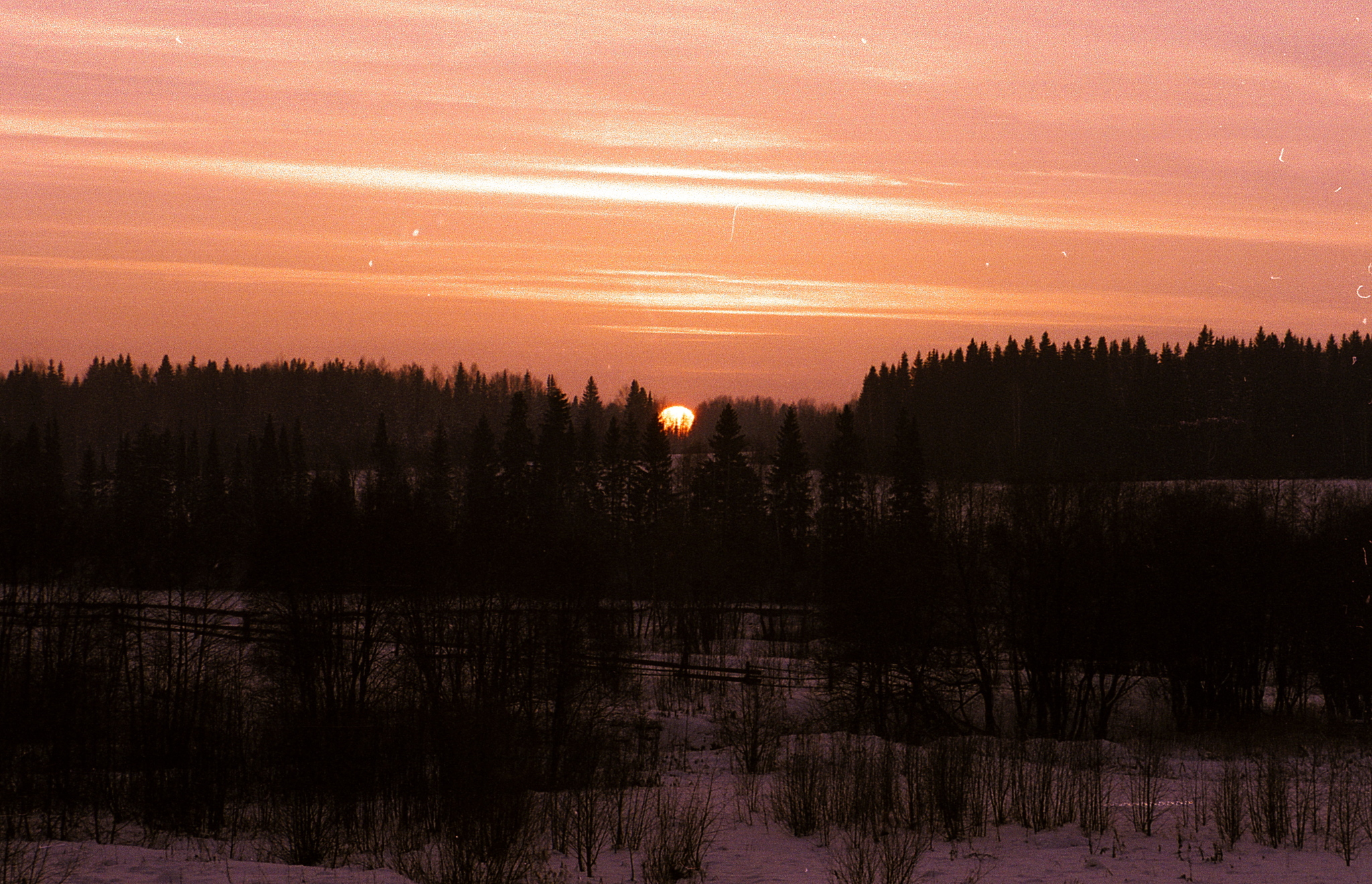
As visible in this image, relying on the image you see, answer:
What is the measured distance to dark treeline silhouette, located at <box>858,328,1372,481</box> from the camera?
374ft

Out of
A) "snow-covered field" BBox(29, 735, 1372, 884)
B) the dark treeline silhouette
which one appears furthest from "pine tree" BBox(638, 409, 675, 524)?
"snow-covered field" BBox(29, 735, 1372, 884)

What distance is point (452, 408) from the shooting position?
198250mm

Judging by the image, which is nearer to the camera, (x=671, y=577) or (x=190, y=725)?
(x=190, y=725)

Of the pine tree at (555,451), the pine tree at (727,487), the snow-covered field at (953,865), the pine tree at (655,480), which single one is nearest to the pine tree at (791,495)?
the pine tree at (727,487)

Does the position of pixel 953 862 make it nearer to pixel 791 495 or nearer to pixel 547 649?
pixel 547 649

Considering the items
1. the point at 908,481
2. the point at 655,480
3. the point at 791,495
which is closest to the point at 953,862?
the point at 908,481

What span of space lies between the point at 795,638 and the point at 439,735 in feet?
125

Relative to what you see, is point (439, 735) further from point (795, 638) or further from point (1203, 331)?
point (1203, 331)

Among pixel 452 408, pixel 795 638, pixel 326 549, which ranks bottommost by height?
pixel 795 638

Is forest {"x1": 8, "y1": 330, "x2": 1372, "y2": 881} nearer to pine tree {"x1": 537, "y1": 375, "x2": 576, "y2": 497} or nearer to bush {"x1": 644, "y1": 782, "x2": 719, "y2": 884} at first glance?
bush {"x1": 644, "y1": 782, "x2": 719, "y2": 884}

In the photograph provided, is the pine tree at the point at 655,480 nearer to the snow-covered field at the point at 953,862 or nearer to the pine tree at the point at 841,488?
the pine tree at the point at 841,488

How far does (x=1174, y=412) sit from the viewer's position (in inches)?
4695

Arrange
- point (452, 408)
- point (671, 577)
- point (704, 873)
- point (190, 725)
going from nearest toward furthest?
point (704, 873)
point (190, 725)
point (671, 577)
point (452, 408)

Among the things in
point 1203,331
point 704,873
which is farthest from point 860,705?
point 1203,331
